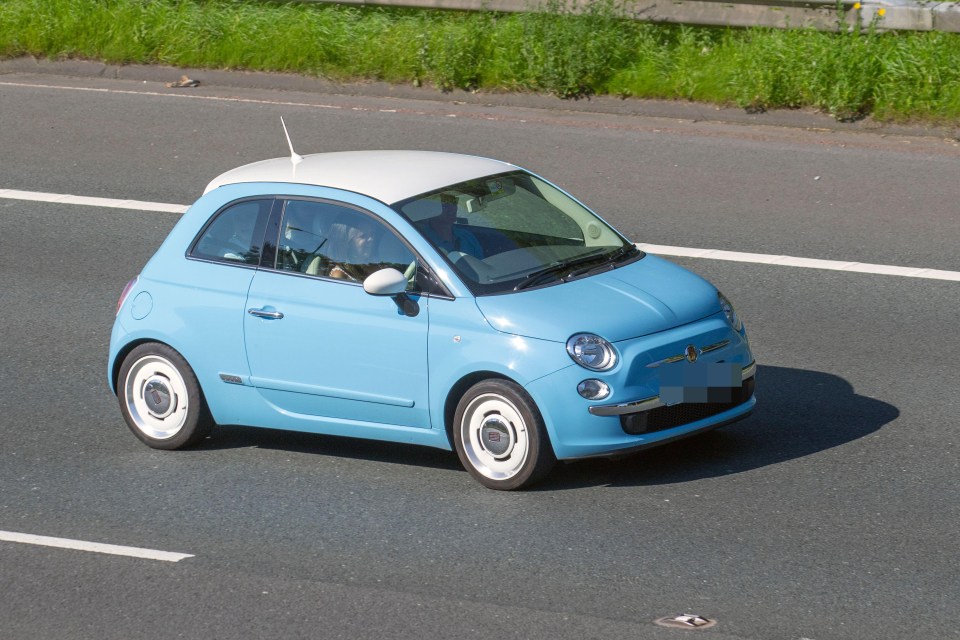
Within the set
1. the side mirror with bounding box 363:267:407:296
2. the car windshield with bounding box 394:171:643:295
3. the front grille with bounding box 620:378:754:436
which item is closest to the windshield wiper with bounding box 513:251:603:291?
the car windshield with bounding box 394:171:643:295

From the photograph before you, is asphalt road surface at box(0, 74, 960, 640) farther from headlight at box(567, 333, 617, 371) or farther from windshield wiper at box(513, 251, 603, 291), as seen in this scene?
windshield wiper at box(513, 251, 603, 291)

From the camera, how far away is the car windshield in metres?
7.87

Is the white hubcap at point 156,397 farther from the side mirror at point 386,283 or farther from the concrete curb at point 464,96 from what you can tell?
the concrete curb at point 464,96

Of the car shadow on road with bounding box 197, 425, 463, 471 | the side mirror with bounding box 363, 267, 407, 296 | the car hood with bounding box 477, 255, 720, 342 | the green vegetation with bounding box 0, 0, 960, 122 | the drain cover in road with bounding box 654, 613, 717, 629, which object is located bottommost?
the car shadow on road with bounding box 197, 425, 463, 471

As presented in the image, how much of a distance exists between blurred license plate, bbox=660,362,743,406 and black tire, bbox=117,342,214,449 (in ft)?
8.75

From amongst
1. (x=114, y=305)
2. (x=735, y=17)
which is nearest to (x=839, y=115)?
(x=735, y=17)

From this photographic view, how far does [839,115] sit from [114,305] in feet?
23.6

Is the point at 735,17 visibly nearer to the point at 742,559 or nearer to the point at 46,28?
the point at 46,28

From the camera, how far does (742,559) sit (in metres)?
6.75

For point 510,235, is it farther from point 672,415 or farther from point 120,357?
point 120,357

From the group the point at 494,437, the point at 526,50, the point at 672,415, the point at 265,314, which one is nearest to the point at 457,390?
the point at 494,437

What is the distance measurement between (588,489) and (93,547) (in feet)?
7.97

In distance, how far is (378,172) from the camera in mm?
8383

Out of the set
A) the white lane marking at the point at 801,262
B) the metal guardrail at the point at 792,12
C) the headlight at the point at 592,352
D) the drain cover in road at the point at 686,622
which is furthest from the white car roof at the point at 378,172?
the metal guardrail at the point at 792,12
